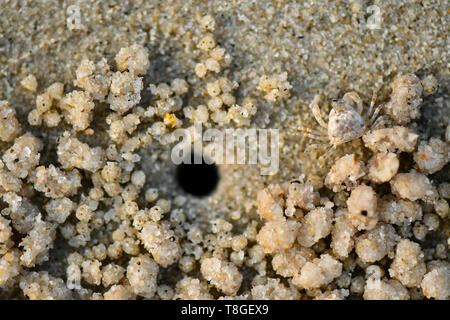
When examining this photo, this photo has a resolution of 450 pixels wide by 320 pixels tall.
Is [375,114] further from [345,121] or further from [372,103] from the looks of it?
[345,121]

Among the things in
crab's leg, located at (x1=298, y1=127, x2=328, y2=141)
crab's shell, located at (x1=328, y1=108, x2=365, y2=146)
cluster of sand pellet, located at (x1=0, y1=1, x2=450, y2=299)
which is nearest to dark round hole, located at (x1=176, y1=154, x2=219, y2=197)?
cluster of sand pellet, located at (x1=0, y1=1, x2=450, y2=299)

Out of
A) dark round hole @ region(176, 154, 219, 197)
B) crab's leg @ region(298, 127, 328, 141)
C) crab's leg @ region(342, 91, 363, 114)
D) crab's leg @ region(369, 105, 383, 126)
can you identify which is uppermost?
crab's leg @ region(342, 91, 363, 114)

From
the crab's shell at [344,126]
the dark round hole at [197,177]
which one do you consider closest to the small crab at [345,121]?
the crab's shell at [344,126]

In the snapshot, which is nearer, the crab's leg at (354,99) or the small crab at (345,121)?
the small crab at (345,121)

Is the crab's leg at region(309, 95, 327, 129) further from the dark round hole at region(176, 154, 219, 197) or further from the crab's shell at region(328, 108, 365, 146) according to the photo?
the dark round hole at region(176, 154, 219, 197)

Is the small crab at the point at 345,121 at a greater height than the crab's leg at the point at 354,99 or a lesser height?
lesser

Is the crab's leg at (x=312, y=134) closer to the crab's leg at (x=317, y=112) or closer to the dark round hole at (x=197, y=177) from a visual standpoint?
the crab's leg at (x=317, y=112)

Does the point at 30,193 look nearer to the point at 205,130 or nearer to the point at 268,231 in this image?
the point at 205,130

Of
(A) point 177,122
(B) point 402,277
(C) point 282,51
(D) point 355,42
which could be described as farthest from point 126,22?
(B) point 402,277
